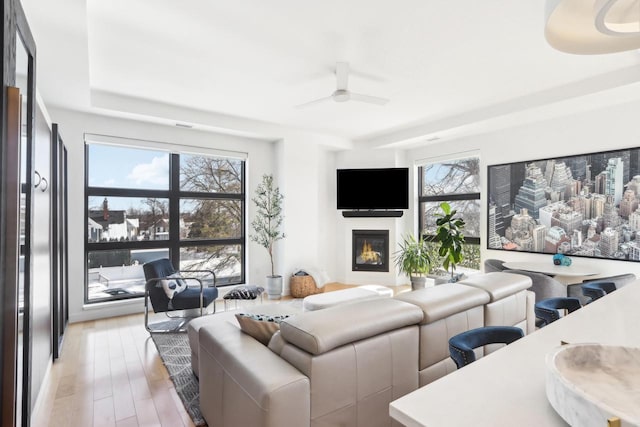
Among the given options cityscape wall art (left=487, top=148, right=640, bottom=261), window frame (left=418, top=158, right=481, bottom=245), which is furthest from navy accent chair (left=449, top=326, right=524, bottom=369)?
window frame (left=418, top=158, right=481, bottom=245)

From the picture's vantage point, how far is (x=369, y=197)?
19.7 ft

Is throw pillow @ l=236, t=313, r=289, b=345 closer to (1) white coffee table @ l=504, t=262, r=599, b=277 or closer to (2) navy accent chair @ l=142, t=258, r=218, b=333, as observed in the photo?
(2) navy accent chair @ l=142, t=258, r=218, b=333

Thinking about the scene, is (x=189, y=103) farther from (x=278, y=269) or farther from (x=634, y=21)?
(x=634, y=21)

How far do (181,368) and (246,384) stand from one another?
68.6 inches

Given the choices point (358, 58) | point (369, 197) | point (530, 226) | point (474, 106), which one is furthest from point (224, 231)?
point (530, 226)

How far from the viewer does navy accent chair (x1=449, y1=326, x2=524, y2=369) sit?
131 cm

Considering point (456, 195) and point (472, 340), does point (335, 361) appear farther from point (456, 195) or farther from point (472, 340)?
point (456, 195)

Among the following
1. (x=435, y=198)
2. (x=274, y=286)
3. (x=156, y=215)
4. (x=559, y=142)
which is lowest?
(x=274, y=286)

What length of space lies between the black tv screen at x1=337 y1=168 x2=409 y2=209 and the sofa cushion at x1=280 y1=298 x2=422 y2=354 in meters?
4.13

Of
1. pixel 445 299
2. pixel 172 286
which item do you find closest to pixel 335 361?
pixel 445 299

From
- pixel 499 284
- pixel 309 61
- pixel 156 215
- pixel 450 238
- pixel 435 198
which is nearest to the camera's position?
pixel 499 284

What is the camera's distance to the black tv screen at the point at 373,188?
5.85 meters

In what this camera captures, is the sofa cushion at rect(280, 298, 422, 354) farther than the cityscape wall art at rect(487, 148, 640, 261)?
No

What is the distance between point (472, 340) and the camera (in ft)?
4.67
